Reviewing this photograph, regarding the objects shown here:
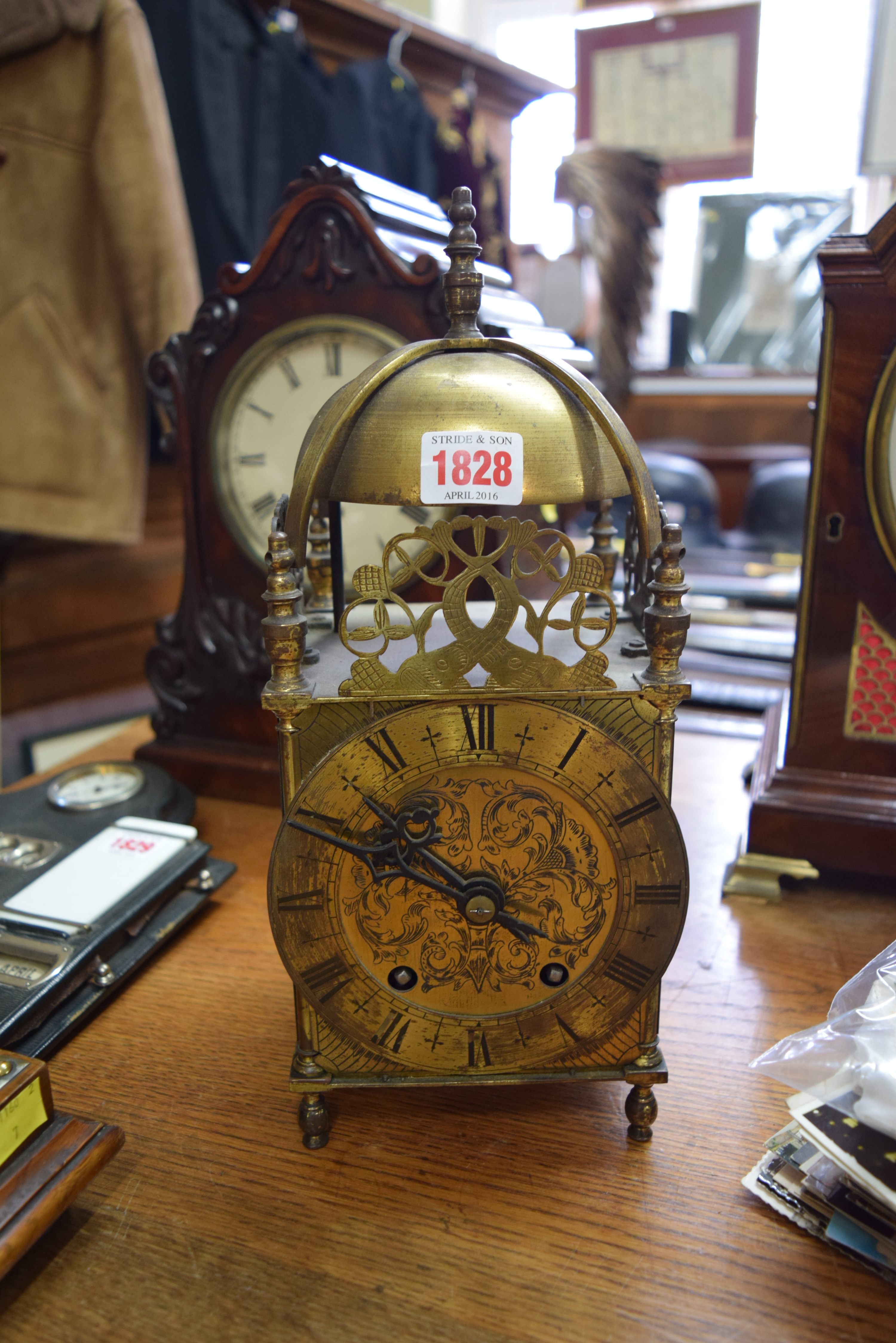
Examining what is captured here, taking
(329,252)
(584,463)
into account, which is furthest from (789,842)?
(329,252)

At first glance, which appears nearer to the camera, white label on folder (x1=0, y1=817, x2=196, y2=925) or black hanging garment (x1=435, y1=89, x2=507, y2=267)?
white label on folder (x1=0, y1=817, x2=196, y2=925)

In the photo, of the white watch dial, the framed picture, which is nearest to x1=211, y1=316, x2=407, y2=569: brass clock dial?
the white watch dial

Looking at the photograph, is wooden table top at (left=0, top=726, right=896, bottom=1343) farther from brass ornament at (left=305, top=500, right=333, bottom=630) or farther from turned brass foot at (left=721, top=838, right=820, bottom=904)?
brass ornament at (left=305, top=500, right=333, bottom=630)

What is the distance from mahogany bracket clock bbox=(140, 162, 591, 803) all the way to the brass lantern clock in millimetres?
304

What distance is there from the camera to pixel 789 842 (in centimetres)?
103

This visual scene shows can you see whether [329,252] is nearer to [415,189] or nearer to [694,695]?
[694,695]

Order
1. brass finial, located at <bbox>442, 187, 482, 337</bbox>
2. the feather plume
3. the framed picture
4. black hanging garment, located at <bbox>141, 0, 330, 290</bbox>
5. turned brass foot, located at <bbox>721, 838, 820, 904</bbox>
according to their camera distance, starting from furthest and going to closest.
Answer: the framed picture → the feather plume → black hanging garment, located at <bbox>141, 0, 330, 290</bbox> → turned brass foot, located at <bbox>721, 838, 820, 904</bbox> → brass finial, located at <bbox>442, 187, 482, 337</bbox>

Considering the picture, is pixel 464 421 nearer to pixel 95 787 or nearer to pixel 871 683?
pixel 871 683

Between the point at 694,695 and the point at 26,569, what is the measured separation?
1.29 m

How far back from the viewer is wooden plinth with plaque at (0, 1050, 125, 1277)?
23.6 inches

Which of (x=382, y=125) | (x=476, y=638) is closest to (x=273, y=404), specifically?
(x=476, y=638)

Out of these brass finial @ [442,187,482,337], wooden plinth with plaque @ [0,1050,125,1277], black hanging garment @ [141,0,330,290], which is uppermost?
black hanging garment @ [141,0,330,290]

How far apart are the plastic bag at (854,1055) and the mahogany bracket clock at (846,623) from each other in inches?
9.9

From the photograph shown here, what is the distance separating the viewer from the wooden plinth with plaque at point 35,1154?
0.60 metres
